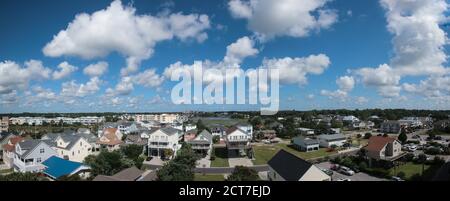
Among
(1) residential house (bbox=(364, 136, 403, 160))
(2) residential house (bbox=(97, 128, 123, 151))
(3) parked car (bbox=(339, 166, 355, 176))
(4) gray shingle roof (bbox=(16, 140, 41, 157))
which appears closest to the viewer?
(3) parked car (bbox=(339, 166, 355, 176))

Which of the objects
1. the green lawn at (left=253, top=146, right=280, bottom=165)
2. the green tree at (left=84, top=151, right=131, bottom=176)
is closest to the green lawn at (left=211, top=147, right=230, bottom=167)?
the green lawn at (left=253, top=146, right=280, bottom=165)

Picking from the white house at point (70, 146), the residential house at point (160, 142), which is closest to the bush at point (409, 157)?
the residential house at point (160, 142)

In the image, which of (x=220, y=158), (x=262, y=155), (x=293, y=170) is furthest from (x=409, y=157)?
(x=220, y=158)

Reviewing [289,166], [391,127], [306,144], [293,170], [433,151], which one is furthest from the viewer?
[391,127]

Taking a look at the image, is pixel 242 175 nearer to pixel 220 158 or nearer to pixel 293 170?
pixel 293 170

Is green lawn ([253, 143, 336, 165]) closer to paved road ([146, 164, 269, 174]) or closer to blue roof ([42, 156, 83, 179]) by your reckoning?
paved road ([146, 164, 269, 174])
